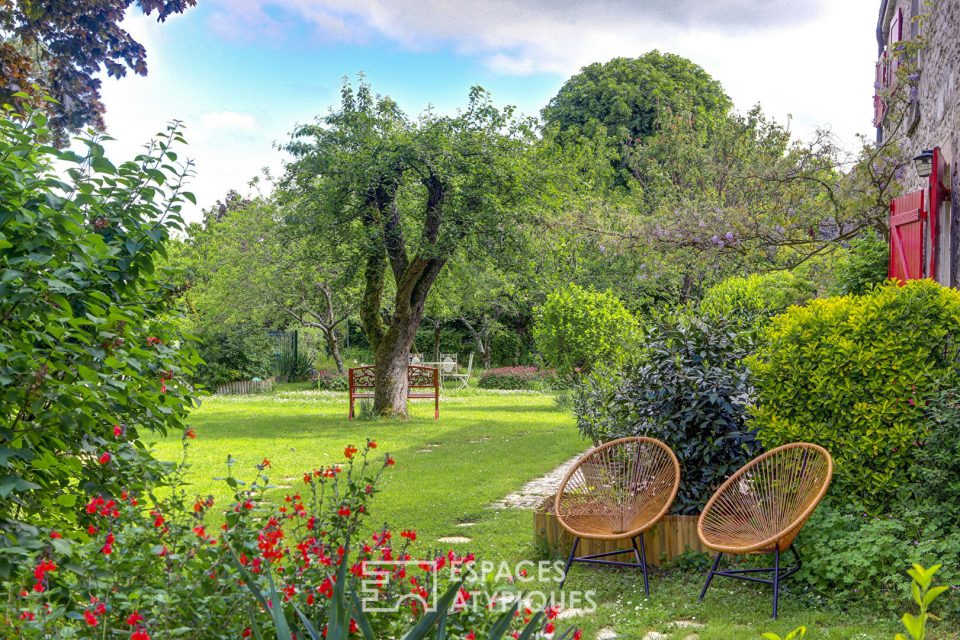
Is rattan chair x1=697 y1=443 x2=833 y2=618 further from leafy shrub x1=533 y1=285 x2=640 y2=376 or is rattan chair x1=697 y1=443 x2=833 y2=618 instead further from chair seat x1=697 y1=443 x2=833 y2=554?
leafy shrub x1=533 y1=285 x2=640 y2=376

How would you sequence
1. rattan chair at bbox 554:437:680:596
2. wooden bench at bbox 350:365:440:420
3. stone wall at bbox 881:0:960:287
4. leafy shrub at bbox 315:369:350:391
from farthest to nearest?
leafy shrub at bbox 315:369:350:391, wooden bench at bbox 350:365:440:420, stone wall at bbox 881:0:960:287, rattan chair at bbox 554:437:680:596

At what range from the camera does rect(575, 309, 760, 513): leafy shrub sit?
516cm

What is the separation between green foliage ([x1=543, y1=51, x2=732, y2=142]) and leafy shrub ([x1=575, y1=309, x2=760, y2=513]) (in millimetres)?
23863

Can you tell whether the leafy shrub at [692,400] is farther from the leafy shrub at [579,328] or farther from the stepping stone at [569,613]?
the leafy shrub at [579,328]

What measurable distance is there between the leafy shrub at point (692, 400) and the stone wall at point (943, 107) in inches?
81.9

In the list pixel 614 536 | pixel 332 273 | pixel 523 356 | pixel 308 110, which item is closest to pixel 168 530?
pixel 614 536

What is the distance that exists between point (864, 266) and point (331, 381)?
633 inches

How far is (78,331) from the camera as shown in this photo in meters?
2.91

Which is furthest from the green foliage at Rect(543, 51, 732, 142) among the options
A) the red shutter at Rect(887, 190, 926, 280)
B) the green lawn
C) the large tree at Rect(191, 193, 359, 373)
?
the red shutter at Rect(887, 190, 926, 280)

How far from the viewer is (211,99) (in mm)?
9289

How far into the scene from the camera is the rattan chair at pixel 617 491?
4.79 metres

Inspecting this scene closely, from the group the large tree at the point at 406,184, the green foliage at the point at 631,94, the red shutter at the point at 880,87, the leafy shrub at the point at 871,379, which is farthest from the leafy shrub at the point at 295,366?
the leafy shrub at the point at 871,379

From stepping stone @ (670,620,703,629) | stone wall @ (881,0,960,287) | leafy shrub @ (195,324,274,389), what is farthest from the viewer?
leafy shrub @ (195,324,274,389)

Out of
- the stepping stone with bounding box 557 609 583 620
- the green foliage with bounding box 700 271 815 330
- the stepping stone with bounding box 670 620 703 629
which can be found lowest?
the stepping stone with bounding box 557 609 583 620
